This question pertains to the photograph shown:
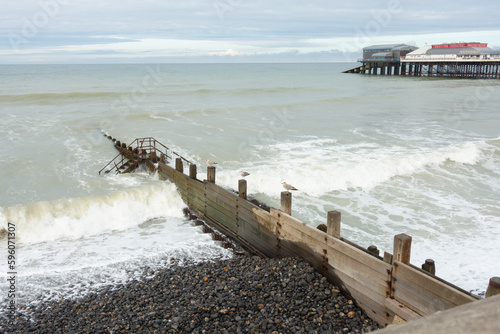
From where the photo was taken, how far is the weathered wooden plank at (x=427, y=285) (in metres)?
5.50

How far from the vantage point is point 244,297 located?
740 cm

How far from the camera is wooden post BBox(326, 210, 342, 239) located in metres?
7.39

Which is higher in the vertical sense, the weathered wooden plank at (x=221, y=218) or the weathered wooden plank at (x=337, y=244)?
the weathered wooden plank at (x=337, y=244)

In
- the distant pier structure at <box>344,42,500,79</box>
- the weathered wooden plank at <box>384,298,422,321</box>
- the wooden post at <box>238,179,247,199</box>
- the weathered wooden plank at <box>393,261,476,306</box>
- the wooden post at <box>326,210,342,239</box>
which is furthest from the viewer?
the distant pier structure at <box>344,42,500,79</box>

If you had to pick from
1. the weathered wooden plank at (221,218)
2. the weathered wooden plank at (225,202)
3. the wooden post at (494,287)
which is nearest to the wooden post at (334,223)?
the wooden post at (494,287)

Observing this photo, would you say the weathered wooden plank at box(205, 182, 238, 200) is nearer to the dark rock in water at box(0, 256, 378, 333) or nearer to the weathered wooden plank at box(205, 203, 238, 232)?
the weathered wooden plank at box(205, 203, 238, 232)

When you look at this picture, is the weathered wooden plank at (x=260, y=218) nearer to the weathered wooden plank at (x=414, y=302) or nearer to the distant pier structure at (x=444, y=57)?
the weathered wooden plank at (x=414, y=302)

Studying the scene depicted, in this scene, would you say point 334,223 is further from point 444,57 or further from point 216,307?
point 444,57

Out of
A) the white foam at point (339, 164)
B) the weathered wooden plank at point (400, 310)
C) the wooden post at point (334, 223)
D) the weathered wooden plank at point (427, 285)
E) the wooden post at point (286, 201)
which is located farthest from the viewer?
the white foam at point (339, 164)

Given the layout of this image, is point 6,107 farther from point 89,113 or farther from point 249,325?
point 249,325

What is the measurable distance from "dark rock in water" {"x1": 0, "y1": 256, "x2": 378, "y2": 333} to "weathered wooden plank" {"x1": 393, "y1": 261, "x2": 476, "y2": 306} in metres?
1.15

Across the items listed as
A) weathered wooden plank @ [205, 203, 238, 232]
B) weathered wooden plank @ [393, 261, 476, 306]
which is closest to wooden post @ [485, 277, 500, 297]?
weathered wooden plank @ [393, 261, 476, 306]

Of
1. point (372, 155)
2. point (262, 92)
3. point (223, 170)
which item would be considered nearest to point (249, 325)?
point (223, 170)

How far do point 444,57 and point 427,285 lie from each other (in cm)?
9262
